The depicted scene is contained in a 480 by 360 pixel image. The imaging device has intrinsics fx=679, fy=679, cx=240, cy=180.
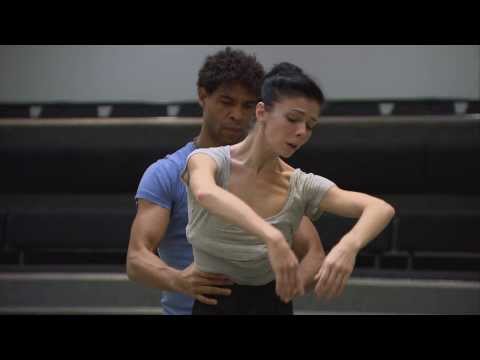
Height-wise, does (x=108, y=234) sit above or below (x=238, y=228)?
below

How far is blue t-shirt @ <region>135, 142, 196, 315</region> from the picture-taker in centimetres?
100

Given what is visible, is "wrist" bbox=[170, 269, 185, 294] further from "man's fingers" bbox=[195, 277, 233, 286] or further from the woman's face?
the woman's face

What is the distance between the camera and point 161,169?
1022 millimetres

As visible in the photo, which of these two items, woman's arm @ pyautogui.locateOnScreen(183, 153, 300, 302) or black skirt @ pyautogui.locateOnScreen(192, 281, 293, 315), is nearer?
woman's arm @ pyautogui.locateOnScreen(183, 153, 300, 302)

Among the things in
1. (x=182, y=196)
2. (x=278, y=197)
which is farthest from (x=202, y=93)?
(x=278, y=197)

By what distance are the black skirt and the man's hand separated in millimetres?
11

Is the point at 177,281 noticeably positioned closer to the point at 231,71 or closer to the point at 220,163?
the point at 220,163

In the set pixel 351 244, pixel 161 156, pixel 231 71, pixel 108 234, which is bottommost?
pixel 108 234

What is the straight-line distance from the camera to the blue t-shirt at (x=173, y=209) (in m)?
1.00

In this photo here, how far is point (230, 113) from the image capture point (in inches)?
39.9

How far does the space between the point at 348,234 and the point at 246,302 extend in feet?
0.60

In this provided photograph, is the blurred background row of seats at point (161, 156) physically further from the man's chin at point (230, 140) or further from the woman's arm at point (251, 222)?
the woman's arm at point (251, 222)

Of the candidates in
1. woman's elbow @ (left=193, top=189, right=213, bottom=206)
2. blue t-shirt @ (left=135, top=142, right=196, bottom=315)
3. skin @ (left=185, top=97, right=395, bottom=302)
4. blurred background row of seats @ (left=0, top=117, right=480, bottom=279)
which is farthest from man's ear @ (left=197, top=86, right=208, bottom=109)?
blurred background row of seats @ (left=0, top=117, right=480, bottom=279)
